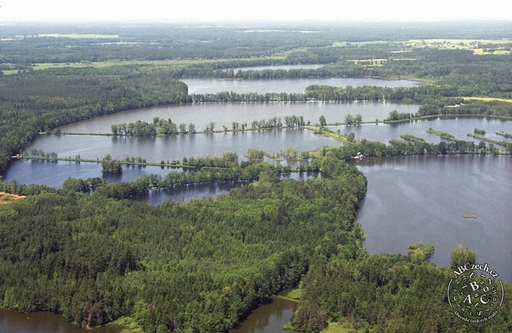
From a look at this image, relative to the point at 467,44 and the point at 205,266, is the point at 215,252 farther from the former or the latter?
the point at 467,44

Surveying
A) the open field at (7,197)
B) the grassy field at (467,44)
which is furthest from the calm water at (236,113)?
the grassy field at (467,44)

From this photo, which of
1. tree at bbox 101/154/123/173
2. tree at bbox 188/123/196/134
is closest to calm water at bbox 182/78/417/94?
tree at bbox 188/123/196/134

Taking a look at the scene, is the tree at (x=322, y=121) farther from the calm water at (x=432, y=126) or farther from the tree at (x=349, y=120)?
the tree at (x=349, y=120)

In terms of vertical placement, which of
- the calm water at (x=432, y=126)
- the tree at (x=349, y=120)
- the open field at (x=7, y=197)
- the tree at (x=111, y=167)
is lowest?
the open field at (x=7, y=197)

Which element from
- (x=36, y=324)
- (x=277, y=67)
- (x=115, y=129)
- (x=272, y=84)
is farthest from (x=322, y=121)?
(x=277, y=67)

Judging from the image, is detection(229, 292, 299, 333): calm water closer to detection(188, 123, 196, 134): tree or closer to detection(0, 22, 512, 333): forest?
detection(0, 22, 512, 333): forest

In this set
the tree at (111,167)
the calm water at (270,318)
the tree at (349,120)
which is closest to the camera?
the calm water at (270,318)
